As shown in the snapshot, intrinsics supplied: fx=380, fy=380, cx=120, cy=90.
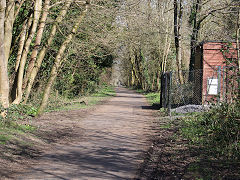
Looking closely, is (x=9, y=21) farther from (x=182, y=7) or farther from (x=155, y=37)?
(x=155, y=37)

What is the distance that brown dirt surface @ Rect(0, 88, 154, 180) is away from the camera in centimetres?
720

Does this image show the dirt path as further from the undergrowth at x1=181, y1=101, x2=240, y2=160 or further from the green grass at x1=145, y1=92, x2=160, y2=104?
the green grass at x1=145, y1=92, x2=160, y2=104

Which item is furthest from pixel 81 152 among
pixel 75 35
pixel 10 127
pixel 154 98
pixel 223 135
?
pixel 154 98

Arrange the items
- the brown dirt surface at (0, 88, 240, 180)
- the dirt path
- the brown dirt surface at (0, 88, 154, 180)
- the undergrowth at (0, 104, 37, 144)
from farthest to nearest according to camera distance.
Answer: the undergrowth at (0, 104, 37, 144), the brown dirt surface at (0, 88, 154, 180), the dirt path, the brown dirt surface at (0, 88, 240, 180)

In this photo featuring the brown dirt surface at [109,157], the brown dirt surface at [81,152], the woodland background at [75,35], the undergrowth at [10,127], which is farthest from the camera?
the woodland background at [75,35]

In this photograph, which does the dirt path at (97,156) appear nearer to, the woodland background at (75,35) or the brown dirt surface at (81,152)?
the brown dirt surface at (81,152)

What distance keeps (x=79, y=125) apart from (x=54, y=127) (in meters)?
1.35

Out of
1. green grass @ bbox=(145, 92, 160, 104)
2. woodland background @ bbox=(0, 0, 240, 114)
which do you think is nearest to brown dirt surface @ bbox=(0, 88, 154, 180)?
woodland background @ bbox=(0, 0, 240, 114)

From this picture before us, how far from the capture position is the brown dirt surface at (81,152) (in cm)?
720

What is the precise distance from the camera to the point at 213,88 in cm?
1758

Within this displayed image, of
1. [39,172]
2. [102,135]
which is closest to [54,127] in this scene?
[102,135]

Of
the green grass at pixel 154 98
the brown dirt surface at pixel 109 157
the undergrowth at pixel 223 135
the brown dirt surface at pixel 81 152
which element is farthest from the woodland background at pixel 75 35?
the green grass at pixel 154 98

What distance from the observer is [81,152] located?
9.37 meters

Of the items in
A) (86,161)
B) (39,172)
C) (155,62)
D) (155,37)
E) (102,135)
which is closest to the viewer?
(39,172)
